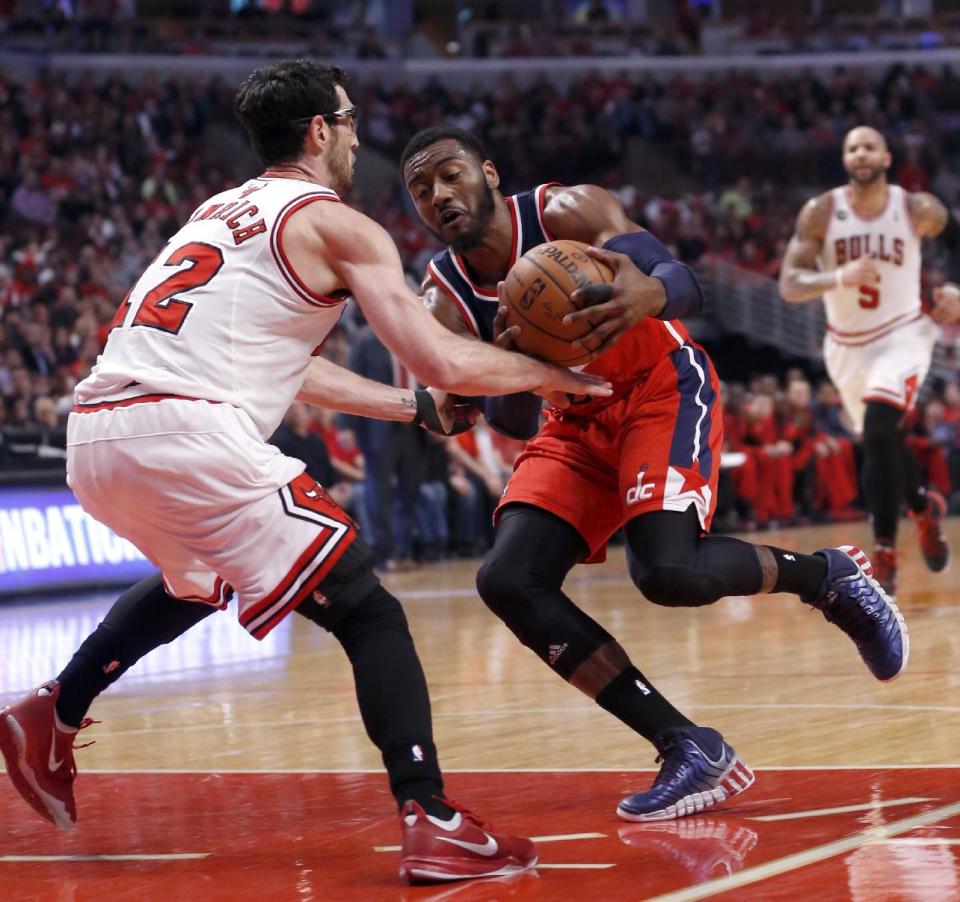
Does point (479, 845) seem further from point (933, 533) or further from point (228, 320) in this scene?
point (933, 533)

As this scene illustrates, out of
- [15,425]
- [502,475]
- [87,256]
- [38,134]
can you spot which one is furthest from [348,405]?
[38,134]

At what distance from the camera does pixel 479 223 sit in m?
4.49

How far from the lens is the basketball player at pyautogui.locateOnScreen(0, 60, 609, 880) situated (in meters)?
3.50

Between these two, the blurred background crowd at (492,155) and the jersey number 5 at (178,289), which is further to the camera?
the blurred background crowd at (492,155)

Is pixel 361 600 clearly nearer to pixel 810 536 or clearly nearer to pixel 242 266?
pixel 242 266

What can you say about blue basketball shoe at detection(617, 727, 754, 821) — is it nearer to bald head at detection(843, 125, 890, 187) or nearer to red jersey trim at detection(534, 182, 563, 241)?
red jersey trim at detection(534, 182, 563, 241)

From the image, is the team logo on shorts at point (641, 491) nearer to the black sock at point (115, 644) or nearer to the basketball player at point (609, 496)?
the basketball player at point (609, 496)

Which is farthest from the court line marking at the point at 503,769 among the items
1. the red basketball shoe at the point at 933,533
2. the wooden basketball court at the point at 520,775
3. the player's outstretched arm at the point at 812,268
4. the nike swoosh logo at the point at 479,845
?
the red basketball shoe at the point at 933,533

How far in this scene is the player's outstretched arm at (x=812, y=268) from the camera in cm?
837

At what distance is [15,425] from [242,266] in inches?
352

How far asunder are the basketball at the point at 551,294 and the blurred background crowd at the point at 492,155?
7.13 meters

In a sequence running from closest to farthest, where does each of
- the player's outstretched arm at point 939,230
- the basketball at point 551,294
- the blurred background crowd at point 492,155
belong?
1. the basketball at point 551,294
2. the player's outstretched arm at point 939,230
3. the blurred background crowd at point 492,155

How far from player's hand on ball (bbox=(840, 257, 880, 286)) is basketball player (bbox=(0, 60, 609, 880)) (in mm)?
4891

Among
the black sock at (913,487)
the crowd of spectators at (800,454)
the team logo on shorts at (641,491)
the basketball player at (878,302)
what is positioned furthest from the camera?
the crowd of spectators at (800,454)
